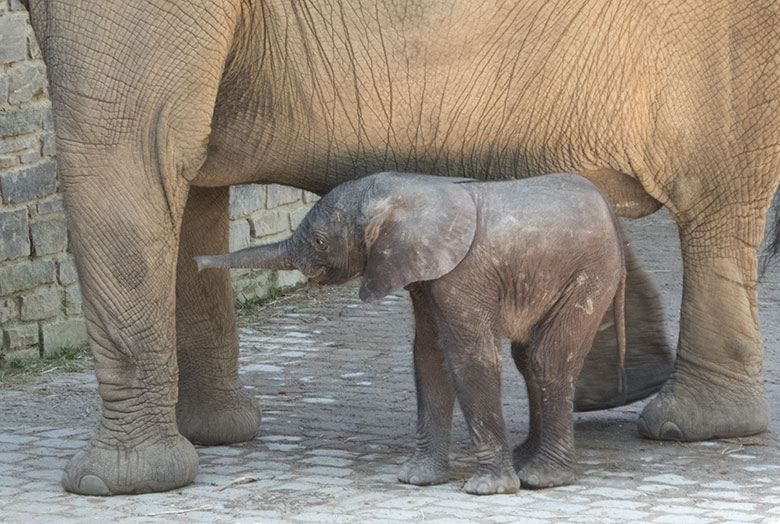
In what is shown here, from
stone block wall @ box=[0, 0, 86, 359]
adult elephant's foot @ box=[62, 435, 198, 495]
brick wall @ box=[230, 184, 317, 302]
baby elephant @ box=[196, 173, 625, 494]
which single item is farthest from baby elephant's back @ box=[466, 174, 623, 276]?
brick wall @ box=[230, 184, 317, 302]

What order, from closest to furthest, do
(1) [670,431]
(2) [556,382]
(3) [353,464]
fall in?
(2) [556,382]
(3) [353,464]
(1) [670,431]

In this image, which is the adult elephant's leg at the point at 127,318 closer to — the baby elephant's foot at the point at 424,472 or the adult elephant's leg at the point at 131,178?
the adult elephant's leg at the point at 131,178

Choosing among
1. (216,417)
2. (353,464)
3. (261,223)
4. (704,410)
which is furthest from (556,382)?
(261,223)

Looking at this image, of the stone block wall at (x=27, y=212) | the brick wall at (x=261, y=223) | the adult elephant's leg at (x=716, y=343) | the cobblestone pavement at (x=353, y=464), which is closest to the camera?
the cobblestone pavement at (x=353, y=464)

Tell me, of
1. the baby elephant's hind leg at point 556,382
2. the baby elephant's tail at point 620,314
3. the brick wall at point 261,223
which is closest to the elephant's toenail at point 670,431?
the baby elephant's tail at point 620,314

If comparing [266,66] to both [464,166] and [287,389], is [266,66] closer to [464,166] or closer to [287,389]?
[464,166]

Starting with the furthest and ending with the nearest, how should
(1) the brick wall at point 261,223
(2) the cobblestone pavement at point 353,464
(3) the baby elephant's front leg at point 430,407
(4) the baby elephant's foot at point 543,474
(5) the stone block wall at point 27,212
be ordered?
(1) the brick wall at point 261,223 < (5) the stone block wall at point 27,212 < (3) the baby elephant's front leg at point 430,407 < (4) the baby elephant's foot at point 543,474 < (2) the cobblestone pavement at point 353,464

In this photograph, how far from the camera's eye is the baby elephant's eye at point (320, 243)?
5.24 metres

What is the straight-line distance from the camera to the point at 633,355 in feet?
20.6

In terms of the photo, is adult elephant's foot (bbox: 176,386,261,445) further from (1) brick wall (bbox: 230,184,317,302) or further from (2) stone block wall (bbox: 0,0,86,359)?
(1) brick wall (bbox: 230,184,317,302)

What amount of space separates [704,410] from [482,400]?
1.28 m

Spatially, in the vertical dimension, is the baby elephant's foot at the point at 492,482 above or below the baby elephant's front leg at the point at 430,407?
below

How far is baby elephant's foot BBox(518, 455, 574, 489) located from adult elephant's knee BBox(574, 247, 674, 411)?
0.86m

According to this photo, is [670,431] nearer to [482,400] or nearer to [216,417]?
[482,400]
